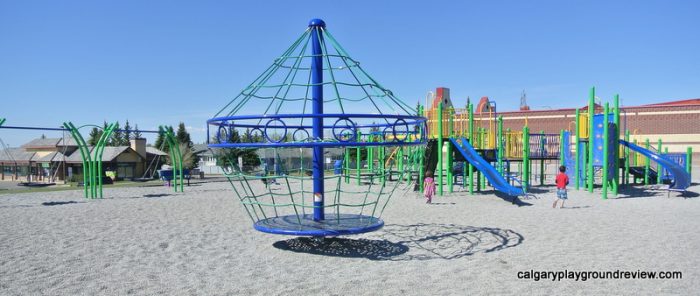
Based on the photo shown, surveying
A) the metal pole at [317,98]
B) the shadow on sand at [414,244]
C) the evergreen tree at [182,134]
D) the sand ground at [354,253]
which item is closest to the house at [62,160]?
the evergreen tree at [182,134]

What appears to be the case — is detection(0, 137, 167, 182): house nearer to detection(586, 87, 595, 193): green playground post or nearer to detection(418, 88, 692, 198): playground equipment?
detection(418, 88, 692, 198): playground equipment

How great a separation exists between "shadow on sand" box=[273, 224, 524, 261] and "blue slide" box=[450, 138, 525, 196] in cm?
372

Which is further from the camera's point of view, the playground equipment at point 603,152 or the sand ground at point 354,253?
the playground equipment at point 603,152

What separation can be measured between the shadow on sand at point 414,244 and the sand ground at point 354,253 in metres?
0.02

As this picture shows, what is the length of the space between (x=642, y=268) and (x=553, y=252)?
1.21 metres

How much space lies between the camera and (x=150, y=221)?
10.7 metres

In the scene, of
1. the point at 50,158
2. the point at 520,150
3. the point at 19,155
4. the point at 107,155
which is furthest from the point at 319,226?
the point at 19,155

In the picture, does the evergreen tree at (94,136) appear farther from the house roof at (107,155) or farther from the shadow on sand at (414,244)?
the shadow on sand at (414,244)

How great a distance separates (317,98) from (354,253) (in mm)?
2124

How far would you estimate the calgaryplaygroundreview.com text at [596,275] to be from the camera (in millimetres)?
5855

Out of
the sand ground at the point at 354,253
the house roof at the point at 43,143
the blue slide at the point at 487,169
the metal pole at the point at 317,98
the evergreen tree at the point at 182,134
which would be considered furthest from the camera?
the evergreen tree at the point at 182,134

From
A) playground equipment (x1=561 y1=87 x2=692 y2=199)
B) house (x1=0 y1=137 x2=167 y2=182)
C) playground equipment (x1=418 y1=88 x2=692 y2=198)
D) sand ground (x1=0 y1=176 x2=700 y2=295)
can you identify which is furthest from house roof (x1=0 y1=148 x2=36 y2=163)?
→ playground equipment (x1=561 y1=87 x2=692 y2=199)

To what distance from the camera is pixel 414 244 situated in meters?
8.06

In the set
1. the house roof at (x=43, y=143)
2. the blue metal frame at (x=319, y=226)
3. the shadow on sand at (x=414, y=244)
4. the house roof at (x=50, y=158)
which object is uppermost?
the house roof at (x=43, y=143)
